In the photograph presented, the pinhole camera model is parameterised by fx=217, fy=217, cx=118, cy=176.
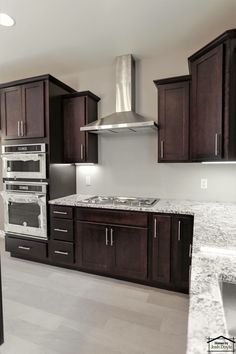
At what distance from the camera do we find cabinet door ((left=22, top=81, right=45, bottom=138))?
9.45ft

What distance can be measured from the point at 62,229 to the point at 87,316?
3.71ft

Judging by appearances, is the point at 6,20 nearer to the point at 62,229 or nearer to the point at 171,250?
→ the point at 62,229

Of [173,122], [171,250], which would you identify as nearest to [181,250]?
[171,250]

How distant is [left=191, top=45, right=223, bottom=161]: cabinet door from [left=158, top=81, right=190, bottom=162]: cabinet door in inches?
6.1

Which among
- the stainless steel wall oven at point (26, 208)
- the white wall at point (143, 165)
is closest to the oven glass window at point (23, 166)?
the stainless steel wall oven at point (26, 208)

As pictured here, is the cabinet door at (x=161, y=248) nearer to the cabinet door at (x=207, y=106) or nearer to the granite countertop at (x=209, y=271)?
the granite countertop at (x=209, y=271)

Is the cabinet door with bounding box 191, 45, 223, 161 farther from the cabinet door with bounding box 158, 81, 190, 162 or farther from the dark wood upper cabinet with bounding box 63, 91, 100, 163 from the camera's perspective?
the dark wood upper cabinet with bounding box 63, 91, 100, 163

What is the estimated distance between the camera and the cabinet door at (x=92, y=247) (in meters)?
2.65

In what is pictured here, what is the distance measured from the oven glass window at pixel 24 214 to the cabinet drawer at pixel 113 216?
2.09 ft

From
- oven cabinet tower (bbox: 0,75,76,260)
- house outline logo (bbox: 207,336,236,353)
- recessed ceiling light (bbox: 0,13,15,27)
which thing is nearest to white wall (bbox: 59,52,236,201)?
oven cabinet tower (bbox: 0,75,76,260)

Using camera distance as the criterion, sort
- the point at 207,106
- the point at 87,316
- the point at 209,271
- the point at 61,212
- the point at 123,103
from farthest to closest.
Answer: the point at 123,103, the point at 61,212, the point at 207,106, the point at 87,316, the point at 209,271

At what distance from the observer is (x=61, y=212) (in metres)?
2.84

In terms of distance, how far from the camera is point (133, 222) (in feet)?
8.23

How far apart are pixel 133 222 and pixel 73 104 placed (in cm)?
185
